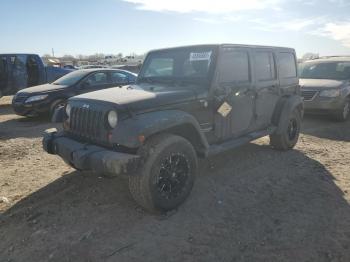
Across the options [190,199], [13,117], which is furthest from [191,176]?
[13,117]

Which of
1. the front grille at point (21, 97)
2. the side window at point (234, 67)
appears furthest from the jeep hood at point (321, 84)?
the front grille at point (21, 97)

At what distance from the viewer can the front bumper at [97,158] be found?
3664mm

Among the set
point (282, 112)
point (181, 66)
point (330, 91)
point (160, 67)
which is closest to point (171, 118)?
point (181, 66)

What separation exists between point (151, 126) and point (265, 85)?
2.85 meters

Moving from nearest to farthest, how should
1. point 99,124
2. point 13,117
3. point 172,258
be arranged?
point 172,258
point 99,124
point 13,117

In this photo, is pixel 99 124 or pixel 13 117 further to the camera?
pixel 13 117

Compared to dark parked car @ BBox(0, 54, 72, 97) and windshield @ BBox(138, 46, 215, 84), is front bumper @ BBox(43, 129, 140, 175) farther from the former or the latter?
dark parked car @ BBox(0, 54, 72, 97)

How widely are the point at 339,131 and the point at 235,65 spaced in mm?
4647

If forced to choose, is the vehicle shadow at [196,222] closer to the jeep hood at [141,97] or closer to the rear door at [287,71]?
the jeep hood at [141,97]

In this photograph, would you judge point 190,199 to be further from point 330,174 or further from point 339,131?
point 339,131

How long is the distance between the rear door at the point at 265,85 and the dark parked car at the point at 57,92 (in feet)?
18.2

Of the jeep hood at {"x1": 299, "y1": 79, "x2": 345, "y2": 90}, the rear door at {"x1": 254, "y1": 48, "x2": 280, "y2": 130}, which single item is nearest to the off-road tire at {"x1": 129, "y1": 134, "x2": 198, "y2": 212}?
the rear door at {"x1": 254, "y1": 48, "x2": 280, "y2": 130}

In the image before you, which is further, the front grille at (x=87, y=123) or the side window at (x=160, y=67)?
the side window at (x=160, y=67)

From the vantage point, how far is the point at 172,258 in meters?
3.33
